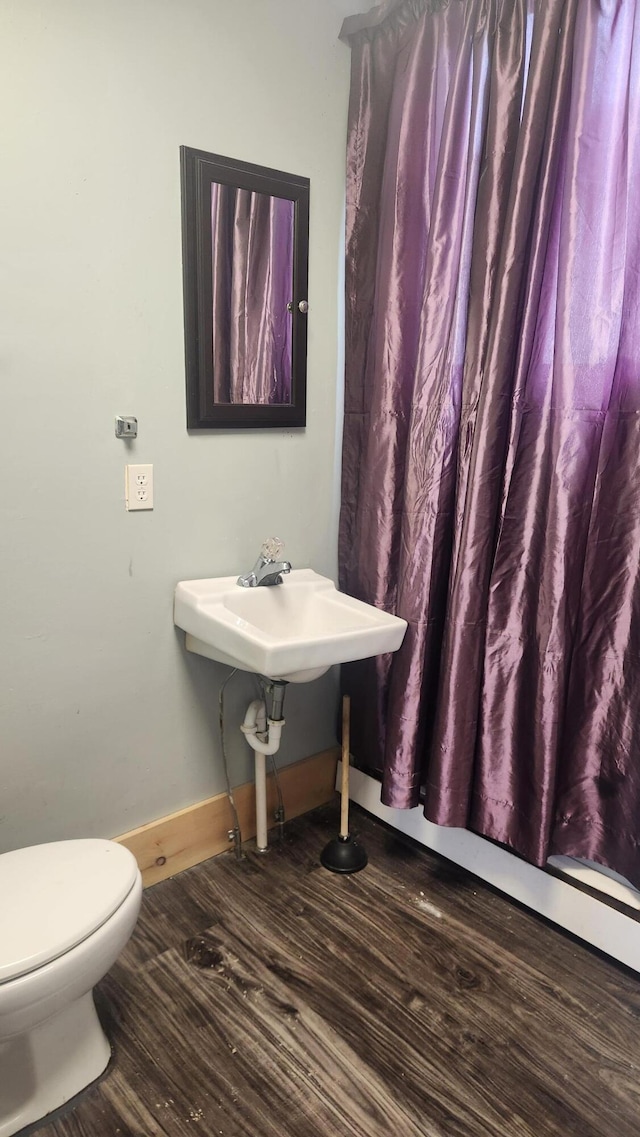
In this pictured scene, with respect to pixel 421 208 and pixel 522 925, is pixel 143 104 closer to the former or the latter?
pixel 421 208

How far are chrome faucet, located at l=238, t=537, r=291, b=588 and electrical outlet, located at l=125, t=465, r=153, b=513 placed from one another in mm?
326

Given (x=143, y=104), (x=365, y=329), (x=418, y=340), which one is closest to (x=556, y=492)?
(x=418, y=340)

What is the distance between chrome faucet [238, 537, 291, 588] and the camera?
1.87 m

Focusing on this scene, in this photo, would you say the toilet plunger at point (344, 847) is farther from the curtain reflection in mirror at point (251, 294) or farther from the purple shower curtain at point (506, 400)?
the curtain reflection in mirror at point (251, 294)

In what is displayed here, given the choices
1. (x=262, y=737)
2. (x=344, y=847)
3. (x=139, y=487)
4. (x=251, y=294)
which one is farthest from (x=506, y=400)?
(x=344, y=847)

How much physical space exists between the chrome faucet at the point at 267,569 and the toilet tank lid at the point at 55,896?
72 cm

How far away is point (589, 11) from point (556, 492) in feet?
3.11

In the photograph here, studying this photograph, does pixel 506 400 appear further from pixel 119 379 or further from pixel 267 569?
pixel 119 379

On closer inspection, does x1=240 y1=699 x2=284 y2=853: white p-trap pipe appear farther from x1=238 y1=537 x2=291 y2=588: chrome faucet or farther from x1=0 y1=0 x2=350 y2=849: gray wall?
x1=238 y1=537 x2=291 y2=588: chrome faucet

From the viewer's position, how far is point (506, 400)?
64.2 inches

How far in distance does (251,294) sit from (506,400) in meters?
0.71

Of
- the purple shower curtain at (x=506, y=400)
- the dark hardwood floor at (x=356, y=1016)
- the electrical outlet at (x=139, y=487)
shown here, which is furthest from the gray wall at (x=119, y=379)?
the dark hardwood floor at (x=356, y=1016)

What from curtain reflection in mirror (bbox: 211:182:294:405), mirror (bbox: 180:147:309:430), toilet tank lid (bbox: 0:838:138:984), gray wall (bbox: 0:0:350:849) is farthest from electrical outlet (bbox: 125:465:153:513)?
toilet tank lid (bbox: 0:838:138:984)

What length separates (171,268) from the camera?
1662mm
